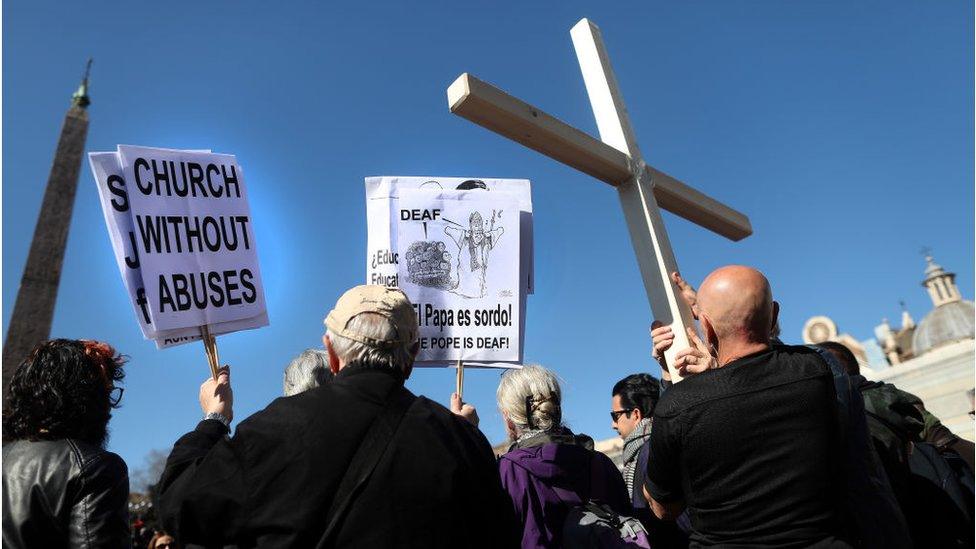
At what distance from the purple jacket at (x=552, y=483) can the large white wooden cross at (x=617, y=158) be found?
0.49 m

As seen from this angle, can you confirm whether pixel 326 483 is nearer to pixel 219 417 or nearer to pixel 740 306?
pixel 219 417

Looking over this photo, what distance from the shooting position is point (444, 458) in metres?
1.98

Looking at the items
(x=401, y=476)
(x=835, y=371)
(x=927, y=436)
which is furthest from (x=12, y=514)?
(x=927, y=436)

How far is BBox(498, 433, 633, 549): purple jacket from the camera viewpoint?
281 cm

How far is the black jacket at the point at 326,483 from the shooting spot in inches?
72.8

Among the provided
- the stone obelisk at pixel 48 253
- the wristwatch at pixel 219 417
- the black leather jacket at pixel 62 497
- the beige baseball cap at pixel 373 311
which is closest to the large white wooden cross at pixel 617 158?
the beige baseball cap at pixel 373 311

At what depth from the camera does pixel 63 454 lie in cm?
236

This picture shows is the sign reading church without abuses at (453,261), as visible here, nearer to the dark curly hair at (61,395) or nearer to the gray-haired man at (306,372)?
the gray-haired man at (306,372)

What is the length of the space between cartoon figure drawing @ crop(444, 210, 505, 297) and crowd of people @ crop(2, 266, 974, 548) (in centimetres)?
133

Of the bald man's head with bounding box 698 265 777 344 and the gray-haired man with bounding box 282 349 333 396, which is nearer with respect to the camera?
the bald man's head with bounding box 698 265 777 344

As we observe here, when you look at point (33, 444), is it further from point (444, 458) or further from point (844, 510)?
point (844, 510)

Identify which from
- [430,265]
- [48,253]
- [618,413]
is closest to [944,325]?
[48,253]

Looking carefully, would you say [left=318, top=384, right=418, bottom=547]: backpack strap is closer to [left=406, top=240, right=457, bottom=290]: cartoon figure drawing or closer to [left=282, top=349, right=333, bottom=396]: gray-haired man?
[left=282, top=349, right=333, bottom=396]: gray-haired man

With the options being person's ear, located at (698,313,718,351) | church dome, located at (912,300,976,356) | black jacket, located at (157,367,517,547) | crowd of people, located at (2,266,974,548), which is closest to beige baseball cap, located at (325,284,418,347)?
crowd of people, located at (2,266,974,548)
